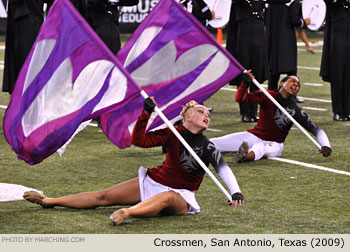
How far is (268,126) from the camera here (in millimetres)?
8891

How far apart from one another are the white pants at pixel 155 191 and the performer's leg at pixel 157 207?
4cm

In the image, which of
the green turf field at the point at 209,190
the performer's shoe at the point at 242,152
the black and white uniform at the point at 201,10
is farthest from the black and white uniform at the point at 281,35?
the performer's shoe at the point at 242,152

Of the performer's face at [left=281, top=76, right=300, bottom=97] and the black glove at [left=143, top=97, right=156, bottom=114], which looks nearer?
the black glove at [left=143, top=97, right=156, bottom=114]

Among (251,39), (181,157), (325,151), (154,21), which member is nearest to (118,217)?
(181,157)

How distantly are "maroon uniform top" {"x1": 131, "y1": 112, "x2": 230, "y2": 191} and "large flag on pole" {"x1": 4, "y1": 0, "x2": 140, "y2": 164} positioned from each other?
0.33 m

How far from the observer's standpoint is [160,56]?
7.43m

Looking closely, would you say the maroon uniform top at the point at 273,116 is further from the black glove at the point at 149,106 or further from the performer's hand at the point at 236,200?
the performer's hand at the point at 236,200

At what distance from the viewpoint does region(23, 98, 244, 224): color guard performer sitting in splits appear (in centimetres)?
637

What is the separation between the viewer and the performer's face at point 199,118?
255 inches

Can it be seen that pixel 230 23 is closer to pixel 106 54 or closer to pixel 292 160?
pixel 292 160

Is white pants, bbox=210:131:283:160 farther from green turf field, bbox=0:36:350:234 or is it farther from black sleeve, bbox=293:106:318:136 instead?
black sleeve, bbox=293:106:318:136

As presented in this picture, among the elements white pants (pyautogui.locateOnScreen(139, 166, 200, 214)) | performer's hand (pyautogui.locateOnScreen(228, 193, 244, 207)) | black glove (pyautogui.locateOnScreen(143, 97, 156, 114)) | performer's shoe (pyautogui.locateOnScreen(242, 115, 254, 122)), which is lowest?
performer's shoe (pyautogui.locateOnScreen(242, 115, 254, 122))

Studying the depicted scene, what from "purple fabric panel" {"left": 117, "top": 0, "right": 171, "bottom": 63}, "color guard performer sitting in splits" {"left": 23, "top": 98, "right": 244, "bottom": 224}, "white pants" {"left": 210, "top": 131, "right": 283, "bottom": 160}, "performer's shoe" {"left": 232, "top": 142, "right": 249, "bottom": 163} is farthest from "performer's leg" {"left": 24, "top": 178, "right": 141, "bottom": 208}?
"white pants" {"left": 210, "top": 131, "right": 283, "bottom": 160}

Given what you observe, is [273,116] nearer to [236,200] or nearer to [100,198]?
[100,198]
